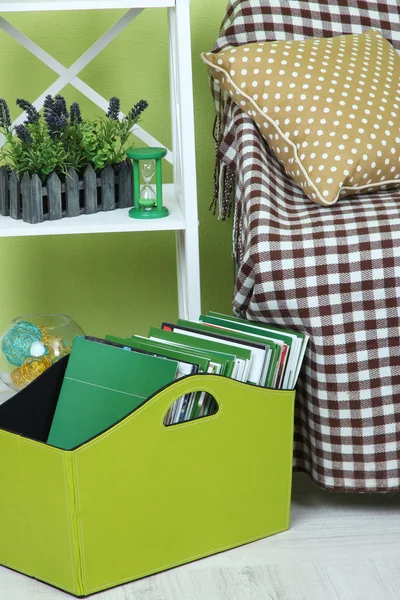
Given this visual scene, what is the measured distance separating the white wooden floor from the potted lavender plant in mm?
669

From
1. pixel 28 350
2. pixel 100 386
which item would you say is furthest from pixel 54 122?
pixel 100 386

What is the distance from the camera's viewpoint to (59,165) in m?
1.64

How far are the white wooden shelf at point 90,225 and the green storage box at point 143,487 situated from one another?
343 millimetres

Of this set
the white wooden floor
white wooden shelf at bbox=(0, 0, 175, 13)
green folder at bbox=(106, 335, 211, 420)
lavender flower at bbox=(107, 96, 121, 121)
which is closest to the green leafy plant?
lavender flower at bbox=(107, 96, 121, 121)

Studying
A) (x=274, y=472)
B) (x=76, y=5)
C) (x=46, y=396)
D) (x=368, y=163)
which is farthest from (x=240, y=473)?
(x=76, y=5)

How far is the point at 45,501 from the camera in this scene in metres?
1.19

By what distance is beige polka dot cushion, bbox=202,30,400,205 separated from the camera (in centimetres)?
146

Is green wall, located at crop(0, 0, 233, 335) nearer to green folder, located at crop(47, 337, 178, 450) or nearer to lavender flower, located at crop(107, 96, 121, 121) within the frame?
lavender flower, located at crop(107, 96, 121, 121)

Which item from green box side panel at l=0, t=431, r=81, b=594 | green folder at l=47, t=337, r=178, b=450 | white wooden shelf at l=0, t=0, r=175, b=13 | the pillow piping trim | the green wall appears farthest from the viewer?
the green wall

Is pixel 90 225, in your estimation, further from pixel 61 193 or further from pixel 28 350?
pixel 28 350

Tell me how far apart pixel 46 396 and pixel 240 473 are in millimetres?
315

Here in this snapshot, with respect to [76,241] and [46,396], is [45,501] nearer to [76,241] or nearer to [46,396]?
[46,396]

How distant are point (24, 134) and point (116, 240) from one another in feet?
1.71

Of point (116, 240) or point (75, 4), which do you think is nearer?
point (75, 4)
